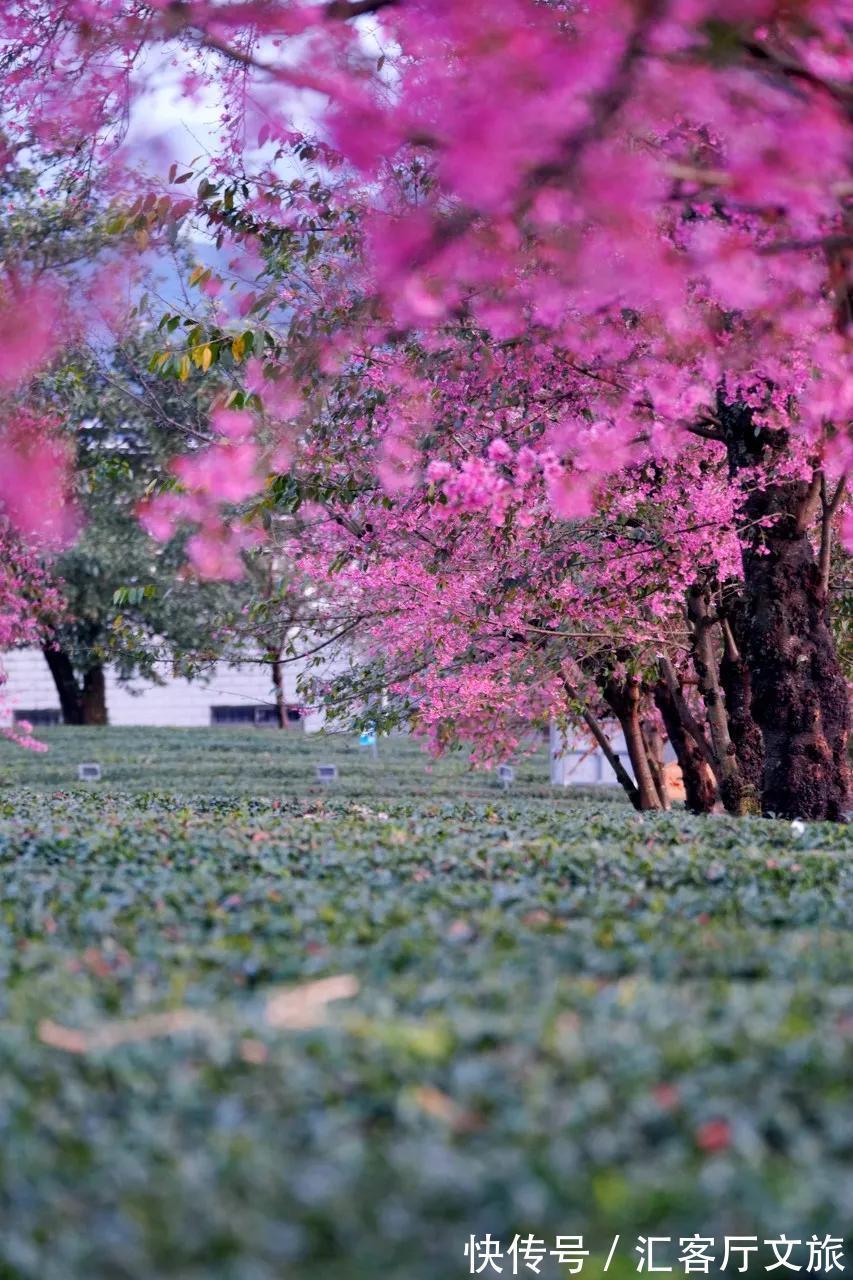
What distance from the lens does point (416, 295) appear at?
6133 mm

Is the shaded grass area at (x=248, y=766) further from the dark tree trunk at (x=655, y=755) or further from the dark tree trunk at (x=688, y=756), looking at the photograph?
the dark tree trunk at (x=688, y=756)

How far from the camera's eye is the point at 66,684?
33406 millimetres

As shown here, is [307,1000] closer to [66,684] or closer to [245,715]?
[66,684]

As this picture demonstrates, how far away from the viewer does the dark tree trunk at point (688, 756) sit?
13641mm

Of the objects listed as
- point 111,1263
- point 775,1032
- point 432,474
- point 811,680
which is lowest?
point 111,1263

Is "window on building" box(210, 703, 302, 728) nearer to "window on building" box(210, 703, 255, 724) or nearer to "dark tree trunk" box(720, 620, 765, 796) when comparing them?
"window on building" box(210, 703, 255, 724)

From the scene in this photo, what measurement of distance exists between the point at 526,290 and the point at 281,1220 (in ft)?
21.0

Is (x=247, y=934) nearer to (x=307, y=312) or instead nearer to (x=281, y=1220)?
(x=281, y=1220)

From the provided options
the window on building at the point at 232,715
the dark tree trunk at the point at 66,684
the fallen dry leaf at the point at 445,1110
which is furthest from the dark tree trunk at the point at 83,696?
the fallen dry leaf at the point at 445,1110

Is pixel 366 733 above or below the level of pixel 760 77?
below

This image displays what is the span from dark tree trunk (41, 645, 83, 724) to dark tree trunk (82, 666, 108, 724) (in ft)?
0.45

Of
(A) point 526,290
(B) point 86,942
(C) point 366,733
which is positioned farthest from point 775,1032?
(C) point 366,733

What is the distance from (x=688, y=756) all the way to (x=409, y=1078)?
11756 millimetres

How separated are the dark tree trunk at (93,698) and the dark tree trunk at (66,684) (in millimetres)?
137
